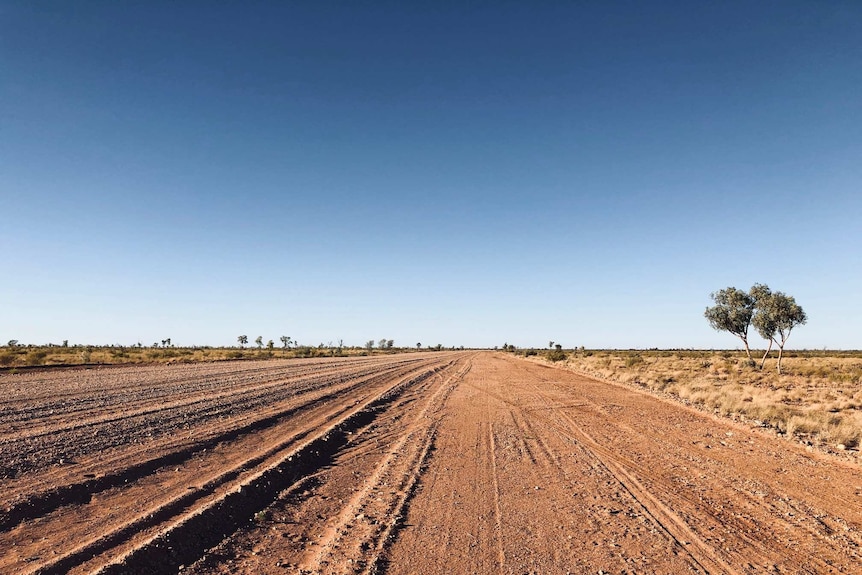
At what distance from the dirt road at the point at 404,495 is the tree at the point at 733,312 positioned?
36.3 meters

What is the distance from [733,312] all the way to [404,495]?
46615mm

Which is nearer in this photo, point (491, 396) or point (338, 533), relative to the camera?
point (338, 533)

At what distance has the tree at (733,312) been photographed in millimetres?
44219

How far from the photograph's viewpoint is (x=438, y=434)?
471 inches

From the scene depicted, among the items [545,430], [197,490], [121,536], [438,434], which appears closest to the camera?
[121,536]

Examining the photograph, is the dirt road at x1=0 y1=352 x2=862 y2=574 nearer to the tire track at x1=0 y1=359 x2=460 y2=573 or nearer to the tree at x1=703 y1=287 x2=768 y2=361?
the tire track at x1=0 y1=359 x2=460 y2=573

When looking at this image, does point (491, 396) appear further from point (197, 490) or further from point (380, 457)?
point (197, 490)

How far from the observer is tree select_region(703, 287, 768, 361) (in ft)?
145

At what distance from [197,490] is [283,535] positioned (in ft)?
6.51

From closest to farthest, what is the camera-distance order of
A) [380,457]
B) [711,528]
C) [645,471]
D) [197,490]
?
[711,528]
[197,490]
[645,471]
[380,457]

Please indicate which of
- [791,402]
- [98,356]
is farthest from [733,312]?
[98,356]

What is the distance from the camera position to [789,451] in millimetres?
11023

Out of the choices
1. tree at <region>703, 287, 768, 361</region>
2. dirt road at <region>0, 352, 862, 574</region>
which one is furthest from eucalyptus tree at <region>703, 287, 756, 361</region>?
dirt road at <region>0, 352, 862, 574</region>

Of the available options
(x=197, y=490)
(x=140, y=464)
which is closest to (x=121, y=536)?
(x=197, y=490)
